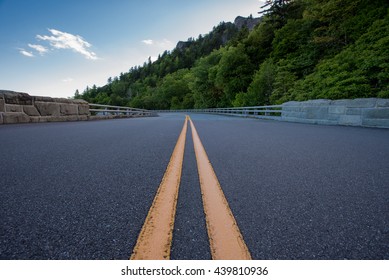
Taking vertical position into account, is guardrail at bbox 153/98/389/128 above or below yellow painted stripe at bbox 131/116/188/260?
above

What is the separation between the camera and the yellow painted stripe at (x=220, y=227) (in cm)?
110

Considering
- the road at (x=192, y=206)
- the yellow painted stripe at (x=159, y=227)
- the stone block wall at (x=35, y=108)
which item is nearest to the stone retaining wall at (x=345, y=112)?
the road at (x=192, y=206)

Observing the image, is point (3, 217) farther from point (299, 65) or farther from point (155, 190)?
point (299, 65)

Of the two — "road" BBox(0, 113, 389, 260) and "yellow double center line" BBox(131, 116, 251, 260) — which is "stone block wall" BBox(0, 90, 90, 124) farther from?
"yellow double center line" BBox(131, 116, 251, 260)

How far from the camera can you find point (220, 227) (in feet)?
4.36

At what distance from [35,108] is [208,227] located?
377 inches

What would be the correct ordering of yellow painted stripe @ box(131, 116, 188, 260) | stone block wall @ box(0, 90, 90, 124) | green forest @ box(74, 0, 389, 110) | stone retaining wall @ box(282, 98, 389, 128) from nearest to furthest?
yellow painted stripe @ box(131, 116, 188, 260) → stone retaining wall @ box(282, 98, 389, 128) → stone block wall @ box(0, 90, 90, 124) → green forest @ box(74, 0, 389, 110)

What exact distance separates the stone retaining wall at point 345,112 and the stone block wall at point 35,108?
11.0 meters

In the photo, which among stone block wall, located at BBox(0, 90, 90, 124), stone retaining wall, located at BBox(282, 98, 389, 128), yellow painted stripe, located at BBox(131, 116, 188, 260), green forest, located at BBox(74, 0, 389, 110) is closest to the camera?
yellow painted stripe, located at BBox(131, 116, 188, 260)

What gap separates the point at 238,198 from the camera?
176 centimetres

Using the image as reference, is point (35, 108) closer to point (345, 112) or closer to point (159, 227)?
point (159, 227)

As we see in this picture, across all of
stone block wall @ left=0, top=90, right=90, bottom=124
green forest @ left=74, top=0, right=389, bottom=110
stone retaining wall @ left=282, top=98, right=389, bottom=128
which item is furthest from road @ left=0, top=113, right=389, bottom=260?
green forest @ left=74, top=0, right=389, bottom=110

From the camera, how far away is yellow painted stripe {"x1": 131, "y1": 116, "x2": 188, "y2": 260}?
110 centimetres

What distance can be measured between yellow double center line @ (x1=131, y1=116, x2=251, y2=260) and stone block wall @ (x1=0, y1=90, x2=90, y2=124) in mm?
8177
